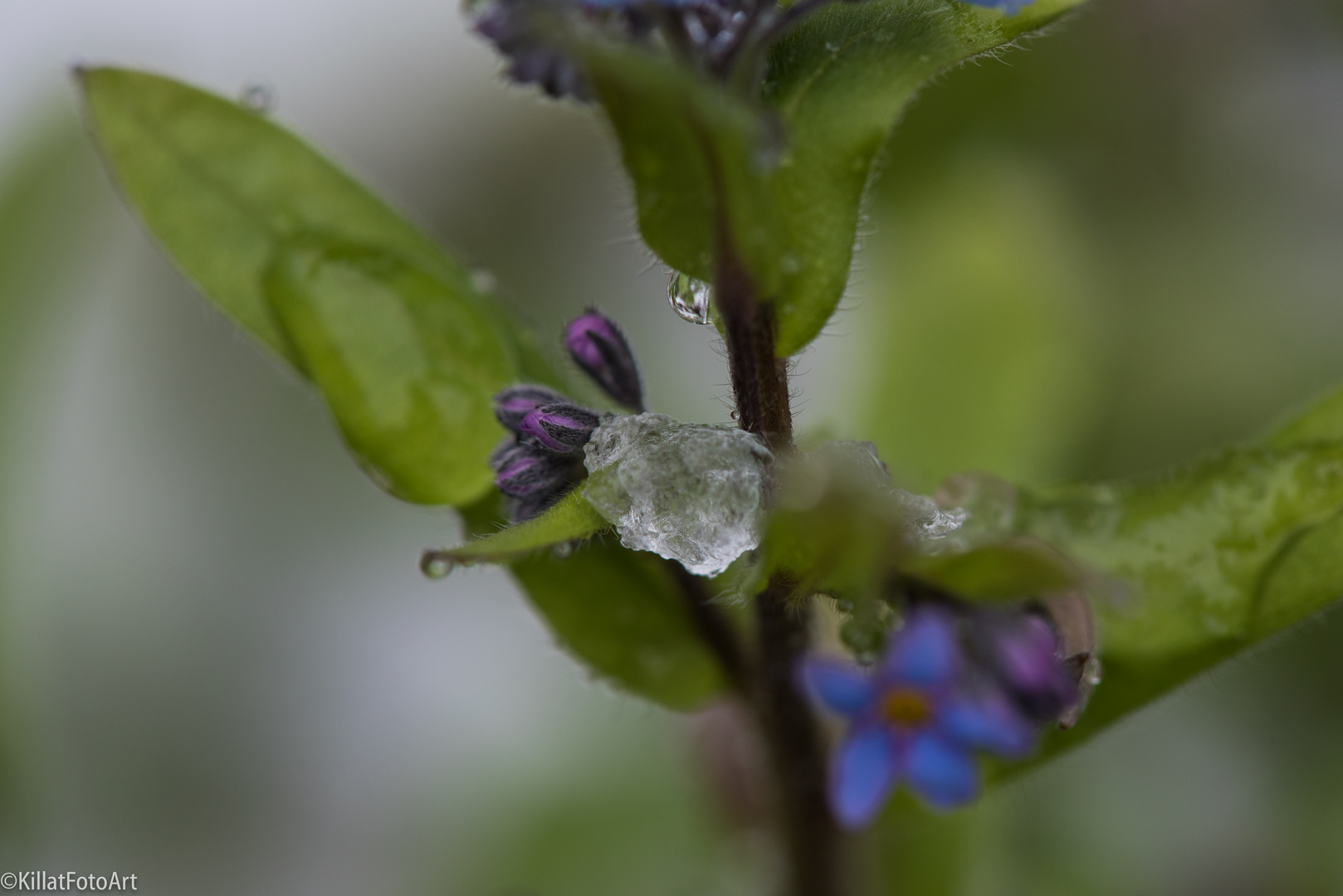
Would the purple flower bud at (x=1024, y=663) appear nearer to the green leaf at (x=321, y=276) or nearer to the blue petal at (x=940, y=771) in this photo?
the blue petal at (x=940, y=771)

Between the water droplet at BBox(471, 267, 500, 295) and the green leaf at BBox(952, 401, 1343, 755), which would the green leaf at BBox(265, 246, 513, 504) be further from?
the green leaf at BBox(952, 401, 1343, 755)

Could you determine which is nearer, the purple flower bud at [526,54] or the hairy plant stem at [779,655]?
the purple flower bud at [526,54]

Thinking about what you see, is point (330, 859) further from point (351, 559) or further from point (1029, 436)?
point (1029, 436)

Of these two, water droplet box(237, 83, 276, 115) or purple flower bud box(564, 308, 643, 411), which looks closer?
purple flower bud box(564, 308, 643, 411)

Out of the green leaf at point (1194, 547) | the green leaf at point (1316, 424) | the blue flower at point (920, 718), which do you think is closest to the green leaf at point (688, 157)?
the blue flower at point (920, 718)

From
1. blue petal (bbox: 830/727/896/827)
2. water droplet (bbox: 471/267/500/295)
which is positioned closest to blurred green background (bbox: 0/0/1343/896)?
water droplet (bbox: 471/267/500/295)

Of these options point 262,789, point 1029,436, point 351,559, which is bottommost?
point 262,789

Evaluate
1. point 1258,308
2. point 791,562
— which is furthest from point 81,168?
point 1258,308

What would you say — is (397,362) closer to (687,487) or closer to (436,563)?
(436,563)
